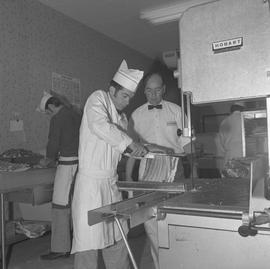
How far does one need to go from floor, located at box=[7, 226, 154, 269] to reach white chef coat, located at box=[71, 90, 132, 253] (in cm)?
92

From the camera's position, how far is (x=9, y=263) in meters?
2.62

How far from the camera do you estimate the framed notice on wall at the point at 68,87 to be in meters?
3.59

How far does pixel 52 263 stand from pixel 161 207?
1880 mm

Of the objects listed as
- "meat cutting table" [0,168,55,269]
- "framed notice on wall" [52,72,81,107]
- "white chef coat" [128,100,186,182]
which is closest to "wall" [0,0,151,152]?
"framed notice on wall" [52,72,81,107]

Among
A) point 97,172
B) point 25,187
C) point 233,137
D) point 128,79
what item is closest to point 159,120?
point 128,79

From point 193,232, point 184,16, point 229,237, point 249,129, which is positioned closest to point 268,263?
point 229,237

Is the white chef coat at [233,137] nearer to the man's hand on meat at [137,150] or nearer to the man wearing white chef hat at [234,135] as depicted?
the man wearing white chef hat at [234,135]

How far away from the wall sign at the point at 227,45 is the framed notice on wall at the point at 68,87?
106 inches

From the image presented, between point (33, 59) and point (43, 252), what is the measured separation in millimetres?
1835

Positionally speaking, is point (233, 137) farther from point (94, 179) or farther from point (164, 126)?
point (94, 179)

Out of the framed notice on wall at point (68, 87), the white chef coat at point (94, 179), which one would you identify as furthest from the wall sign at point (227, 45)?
the framed notice on wall at point (68, 87)

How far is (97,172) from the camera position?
1804 mm


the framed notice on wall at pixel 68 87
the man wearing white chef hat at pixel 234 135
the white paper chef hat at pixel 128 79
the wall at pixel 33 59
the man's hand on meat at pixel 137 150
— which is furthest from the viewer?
the framed notice on wall at pixel 68 87

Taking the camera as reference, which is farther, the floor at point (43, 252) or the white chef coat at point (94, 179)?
the floor at point (43, 252)
